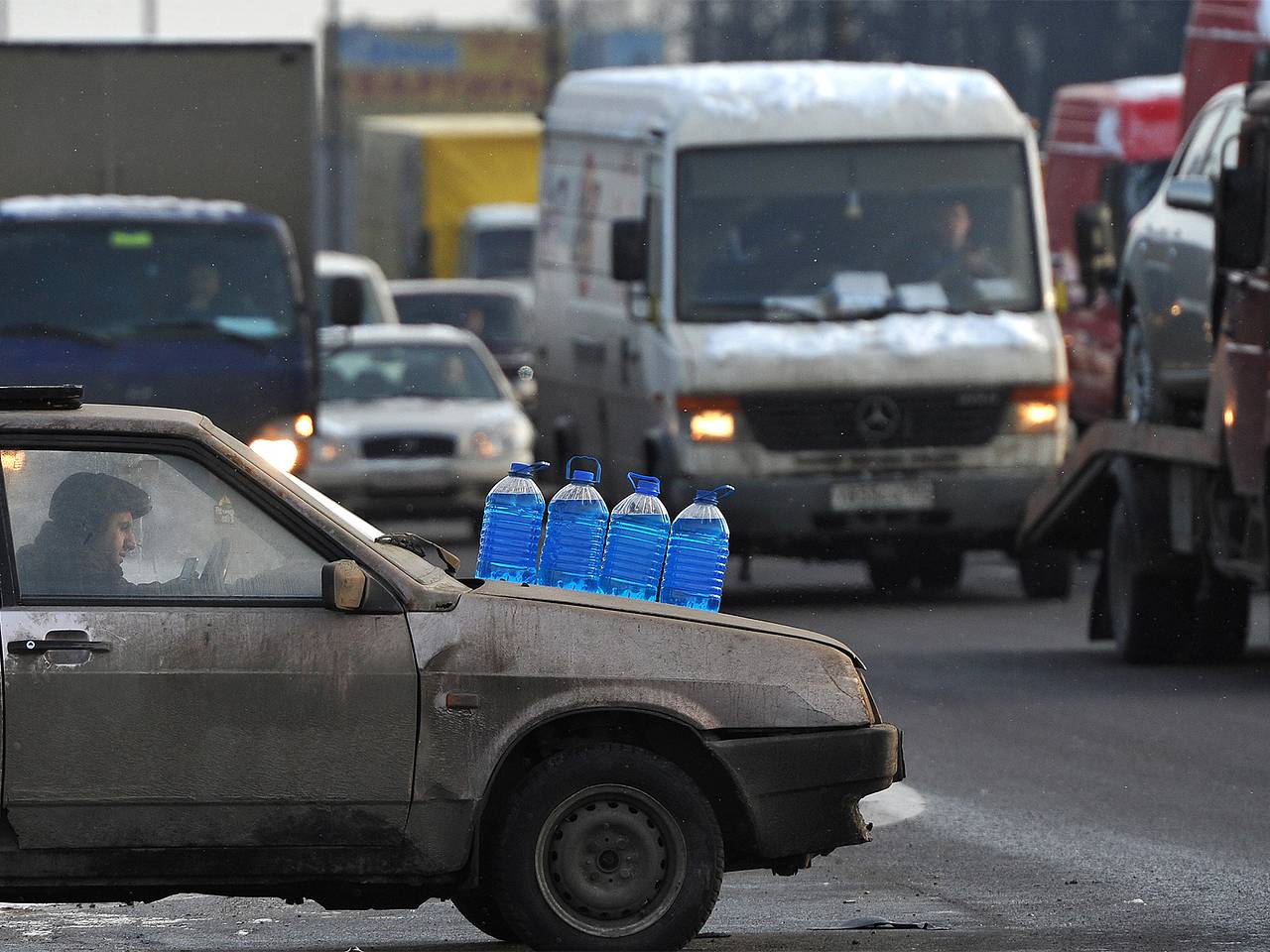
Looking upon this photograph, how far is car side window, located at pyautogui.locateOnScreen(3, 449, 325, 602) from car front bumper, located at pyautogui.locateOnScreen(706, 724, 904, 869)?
1093 millimetres

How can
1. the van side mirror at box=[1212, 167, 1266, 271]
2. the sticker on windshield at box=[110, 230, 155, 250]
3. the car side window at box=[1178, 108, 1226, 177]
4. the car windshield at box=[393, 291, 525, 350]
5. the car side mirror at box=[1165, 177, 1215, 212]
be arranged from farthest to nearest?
the car windshield at box=[393, 291, 525, 350] < the sticker on windshield at box=[110, 230, 155, 250] < the car side window at box=[1178, 108, 1226, 177] < the car side mirror at box=[1165, 177, 1215, 212] < the van side mirror at box=[1212, 167, 1266, 271]

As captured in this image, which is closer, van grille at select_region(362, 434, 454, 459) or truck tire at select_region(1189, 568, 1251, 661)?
truck tire at select_region(1189, 568, 1251, 661)

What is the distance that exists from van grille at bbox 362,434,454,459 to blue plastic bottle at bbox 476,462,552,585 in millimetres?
15276

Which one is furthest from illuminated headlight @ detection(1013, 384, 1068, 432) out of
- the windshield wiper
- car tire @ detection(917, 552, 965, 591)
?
the windshield wiper

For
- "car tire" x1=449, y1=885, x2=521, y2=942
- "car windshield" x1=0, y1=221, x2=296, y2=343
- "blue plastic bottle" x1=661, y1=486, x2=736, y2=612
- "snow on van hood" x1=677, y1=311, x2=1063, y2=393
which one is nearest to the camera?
"car tire" x1=449, y1=885, x2=521, y2=942

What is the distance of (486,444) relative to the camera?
2266 centimetres

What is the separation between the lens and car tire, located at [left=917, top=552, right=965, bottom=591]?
18984mm

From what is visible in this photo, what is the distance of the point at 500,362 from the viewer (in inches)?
1244

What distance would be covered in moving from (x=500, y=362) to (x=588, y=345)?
1267 cm

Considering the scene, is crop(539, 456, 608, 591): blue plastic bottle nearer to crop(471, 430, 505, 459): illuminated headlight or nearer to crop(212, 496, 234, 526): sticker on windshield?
crop(212, 496, 234, 526): sticker on windshield

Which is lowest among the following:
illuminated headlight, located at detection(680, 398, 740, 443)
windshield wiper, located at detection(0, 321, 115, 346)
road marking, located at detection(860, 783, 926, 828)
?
road marking, located at detection(860, 783, 926, 828)

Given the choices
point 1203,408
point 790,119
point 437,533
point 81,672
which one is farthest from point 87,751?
point 437,533

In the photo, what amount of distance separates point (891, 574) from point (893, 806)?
9431mm

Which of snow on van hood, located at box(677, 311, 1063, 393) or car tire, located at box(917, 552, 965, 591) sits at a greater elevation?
snow on van hood, located at box(677, 311, 1063, 393)
